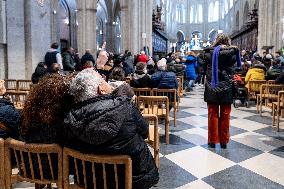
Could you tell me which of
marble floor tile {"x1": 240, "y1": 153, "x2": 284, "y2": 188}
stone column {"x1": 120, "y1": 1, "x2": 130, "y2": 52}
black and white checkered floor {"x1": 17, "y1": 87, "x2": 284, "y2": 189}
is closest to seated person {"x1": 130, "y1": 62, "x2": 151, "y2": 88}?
black and white checkered floor {"x1": 17, "y1": 87, "x2": 284, "y2": 189}

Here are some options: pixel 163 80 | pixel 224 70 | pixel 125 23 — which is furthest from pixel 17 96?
pixel 125 23

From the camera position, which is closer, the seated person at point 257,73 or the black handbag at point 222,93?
the black handbag at point 222,93

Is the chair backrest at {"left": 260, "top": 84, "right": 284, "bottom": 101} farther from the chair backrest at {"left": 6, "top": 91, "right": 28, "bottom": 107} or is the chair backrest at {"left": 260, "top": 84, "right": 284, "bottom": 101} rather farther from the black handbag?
the chair backrest at {"left": 6, "top": 91, "right": 28, "bottom": 107}

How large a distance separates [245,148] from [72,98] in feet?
11.7

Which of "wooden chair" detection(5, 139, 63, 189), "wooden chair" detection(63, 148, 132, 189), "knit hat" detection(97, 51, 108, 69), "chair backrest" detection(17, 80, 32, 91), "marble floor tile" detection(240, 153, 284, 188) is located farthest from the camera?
"chair backrest" detection(17, 80, 32, 91)

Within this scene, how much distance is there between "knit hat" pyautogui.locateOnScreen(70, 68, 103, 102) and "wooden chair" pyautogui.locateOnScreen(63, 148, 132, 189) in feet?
1.30

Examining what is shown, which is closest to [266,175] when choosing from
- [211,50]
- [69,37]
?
[211,50]

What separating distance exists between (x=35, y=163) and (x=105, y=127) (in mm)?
676

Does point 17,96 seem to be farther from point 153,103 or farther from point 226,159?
point 226,159

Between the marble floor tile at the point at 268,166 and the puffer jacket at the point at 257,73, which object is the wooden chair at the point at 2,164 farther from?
the puffer jacket at the point at 257,73

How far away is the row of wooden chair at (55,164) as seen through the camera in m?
2.08

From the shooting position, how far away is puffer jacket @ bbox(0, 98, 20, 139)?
2.89 meters

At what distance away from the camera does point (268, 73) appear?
8.90 metres

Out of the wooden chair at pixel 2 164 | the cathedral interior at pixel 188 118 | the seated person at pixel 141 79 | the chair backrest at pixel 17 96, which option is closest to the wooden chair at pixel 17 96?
the chair backrest at pixel 17 96
